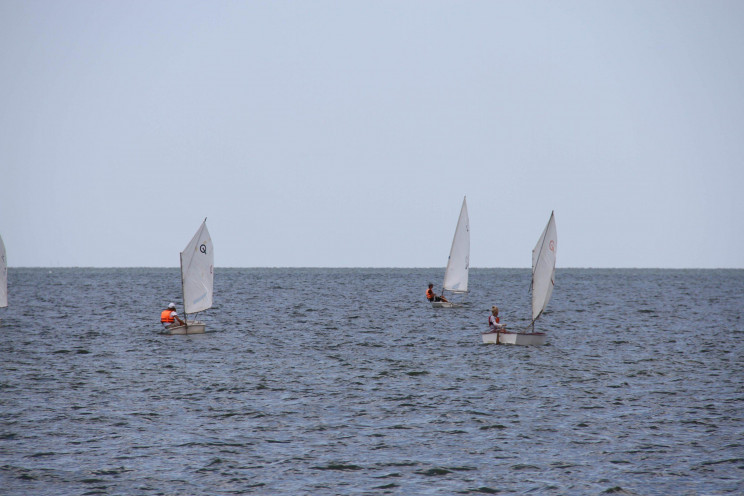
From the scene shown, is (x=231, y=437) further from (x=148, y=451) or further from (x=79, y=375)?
(x=79, y=375)

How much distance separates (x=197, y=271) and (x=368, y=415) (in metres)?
28.4

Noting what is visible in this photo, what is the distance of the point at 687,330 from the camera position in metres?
60.4

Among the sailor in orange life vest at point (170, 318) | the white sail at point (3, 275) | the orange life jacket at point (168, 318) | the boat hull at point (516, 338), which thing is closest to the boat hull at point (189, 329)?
the sailor in orange life vest at point (170, 318)

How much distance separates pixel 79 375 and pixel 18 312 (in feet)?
152

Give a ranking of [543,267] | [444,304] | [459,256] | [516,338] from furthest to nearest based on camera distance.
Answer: [444,304] → [459,256] → [516,338] → [543,267]

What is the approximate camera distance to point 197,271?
5306 cm

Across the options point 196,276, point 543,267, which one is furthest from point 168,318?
point 543,267

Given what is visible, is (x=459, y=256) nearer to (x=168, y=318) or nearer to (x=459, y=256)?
(x=459, y=256)

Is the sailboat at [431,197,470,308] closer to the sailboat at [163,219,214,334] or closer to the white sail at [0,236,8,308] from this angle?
the sailboat at [163,219,214,334]

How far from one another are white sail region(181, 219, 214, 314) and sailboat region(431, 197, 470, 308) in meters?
26.4

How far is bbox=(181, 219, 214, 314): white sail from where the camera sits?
2064 inches

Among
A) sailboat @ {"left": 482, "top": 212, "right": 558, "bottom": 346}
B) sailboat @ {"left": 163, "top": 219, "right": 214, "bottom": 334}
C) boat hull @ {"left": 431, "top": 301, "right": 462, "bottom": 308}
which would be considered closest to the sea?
sailboat @ {"left": 482, "top": 212, "right": 558, "bottom": 346}

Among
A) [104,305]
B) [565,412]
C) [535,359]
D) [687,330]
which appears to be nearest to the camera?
[565,412]

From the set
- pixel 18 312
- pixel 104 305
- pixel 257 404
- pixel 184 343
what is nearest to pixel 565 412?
pixel 257 404
